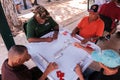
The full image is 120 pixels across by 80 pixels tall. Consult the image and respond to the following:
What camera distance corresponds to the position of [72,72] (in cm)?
197

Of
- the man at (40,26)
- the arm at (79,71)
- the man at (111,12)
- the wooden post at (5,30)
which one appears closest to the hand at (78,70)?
the arm at (79,71)

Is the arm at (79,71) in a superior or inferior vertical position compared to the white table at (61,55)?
inferior

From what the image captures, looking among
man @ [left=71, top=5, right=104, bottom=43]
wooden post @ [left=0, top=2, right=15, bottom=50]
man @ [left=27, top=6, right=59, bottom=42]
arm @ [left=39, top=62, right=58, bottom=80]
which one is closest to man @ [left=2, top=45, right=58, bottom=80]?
arm @ [left=39, top=62, right=58, bottom=80]

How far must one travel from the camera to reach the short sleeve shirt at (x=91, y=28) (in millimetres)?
2672

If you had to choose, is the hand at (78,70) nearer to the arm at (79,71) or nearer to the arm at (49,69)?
the arm at (79,71)

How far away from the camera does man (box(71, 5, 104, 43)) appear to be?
103 inches

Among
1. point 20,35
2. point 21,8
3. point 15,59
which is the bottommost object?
point 20,35

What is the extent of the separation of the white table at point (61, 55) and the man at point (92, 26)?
0.31 meters

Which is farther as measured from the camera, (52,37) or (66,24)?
(66,24)

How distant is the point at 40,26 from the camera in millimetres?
2654

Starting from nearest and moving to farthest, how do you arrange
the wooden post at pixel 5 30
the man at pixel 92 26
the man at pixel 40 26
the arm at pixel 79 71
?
the arm at pixel 79 71 → the man at pixel 40 26 → the man at pixel 92 26 → the wooden post at pixel 5 30

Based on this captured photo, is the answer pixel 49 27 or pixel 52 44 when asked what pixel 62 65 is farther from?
pixel 49 27

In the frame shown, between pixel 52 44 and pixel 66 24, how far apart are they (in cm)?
222

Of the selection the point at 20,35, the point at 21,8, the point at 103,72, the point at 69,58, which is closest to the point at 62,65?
the point at 69,58
